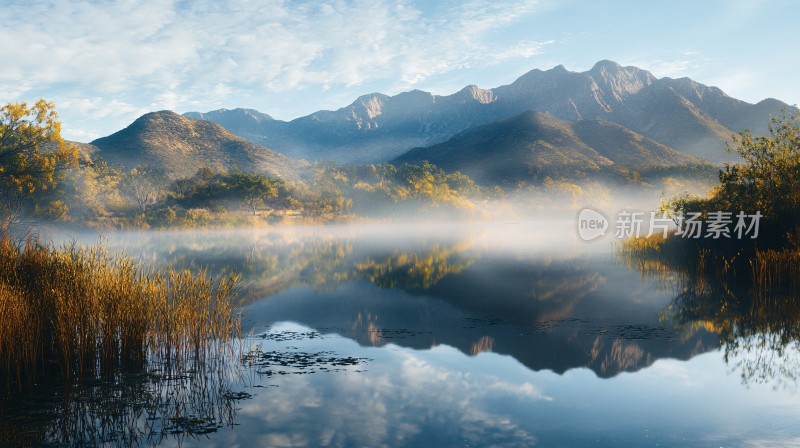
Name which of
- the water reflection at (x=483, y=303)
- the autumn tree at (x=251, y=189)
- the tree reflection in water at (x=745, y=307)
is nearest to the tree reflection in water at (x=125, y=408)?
the water reflection at (x=483, y=303)

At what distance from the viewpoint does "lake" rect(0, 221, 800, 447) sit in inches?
331

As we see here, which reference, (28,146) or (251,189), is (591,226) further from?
(28,146)

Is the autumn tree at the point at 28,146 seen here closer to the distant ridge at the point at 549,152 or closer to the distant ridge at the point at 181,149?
the distant ridge at the point at 181,149

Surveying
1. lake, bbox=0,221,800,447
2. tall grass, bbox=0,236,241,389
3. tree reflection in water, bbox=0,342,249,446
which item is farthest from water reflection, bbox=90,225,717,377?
tree reflection in water, bbox=0,342,249,446

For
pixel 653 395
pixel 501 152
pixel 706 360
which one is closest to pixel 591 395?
pixel 653 395

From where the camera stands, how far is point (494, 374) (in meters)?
11.5

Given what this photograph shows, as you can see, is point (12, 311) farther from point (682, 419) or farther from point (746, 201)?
point (746, 201)

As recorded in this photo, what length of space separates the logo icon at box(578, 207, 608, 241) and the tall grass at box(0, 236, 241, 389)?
4354 centimetres

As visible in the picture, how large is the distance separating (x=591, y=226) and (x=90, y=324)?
65.4m

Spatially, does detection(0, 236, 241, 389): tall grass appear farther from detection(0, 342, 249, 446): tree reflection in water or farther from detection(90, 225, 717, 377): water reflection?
detection(90, 225, 717, 377): water reflection

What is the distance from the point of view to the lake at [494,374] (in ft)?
27.6

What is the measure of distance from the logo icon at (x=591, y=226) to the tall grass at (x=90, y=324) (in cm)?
4354

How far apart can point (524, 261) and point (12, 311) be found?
26.7 metres

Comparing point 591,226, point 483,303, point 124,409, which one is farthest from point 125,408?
point 591,226
